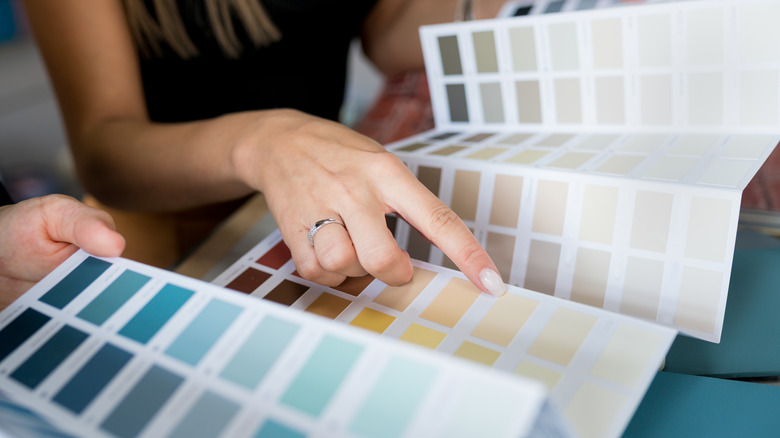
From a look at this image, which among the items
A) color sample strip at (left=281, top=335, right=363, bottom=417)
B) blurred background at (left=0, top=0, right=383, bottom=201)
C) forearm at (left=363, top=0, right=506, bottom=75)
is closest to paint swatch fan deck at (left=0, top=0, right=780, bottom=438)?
color sample strip at (left=281, top=335, right=363, bottom=417)

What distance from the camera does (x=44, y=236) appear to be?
0.47m

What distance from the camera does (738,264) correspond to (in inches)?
22.8

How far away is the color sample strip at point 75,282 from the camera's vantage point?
0.43 meters

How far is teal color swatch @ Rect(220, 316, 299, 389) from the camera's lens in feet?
1.10

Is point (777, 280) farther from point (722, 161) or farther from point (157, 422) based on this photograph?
point (157, 422)

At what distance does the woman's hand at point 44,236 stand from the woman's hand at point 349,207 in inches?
6.0

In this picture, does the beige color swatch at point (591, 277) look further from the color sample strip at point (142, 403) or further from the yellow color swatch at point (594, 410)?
the color sample strip at point (142, 403)

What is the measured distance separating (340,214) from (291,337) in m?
0.18

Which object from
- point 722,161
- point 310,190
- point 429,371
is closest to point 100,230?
point 310,190

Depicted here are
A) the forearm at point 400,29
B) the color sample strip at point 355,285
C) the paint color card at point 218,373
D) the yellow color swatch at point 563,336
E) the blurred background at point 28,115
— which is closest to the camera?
the paint color card at point 218,373

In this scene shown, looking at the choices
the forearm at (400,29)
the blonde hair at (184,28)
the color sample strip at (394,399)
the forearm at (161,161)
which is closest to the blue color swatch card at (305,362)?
the color sample strip at (394,399)

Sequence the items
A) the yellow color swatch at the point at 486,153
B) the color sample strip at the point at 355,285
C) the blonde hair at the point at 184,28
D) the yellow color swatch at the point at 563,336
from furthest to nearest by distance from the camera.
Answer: the blonde hair at the point at 184,28
the yellow color swatch at the point at 486,153
the color sample strip at the point at 355,285
the yellow color swatch at the point at 563,336

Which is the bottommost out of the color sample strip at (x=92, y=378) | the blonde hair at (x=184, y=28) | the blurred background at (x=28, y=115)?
the blurred background at (x=28, y=115)

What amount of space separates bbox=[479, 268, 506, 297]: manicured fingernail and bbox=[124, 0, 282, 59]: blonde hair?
0.67 metres
